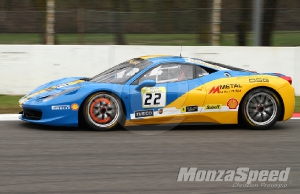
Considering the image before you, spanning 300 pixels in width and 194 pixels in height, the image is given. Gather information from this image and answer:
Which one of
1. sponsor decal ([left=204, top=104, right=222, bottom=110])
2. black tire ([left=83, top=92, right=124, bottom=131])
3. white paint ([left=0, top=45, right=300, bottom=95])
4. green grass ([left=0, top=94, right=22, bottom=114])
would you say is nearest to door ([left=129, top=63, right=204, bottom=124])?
sponsor decal ([left=204, top=104, right=222, bottom=110])

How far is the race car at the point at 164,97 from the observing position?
313 inches

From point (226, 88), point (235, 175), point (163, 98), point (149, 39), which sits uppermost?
point (149, 39)

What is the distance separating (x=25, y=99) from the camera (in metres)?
8.27

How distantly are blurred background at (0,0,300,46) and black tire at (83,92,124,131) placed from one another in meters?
4.43

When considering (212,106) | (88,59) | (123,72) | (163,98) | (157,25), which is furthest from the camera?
(157,25)

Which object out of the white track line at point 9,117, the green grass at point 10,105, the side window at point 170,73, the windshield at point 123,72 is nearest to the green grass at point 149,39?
the green grass at point 10,105

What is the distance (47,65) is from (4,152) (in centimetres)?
535

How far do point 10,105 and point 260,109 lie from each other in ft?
16.0

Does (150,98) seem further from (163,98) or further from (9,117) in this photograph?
(9,117)

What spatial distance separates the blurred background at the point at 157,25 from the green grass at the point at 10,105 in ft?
5.04

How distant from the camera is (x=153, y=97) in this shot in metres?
8.09

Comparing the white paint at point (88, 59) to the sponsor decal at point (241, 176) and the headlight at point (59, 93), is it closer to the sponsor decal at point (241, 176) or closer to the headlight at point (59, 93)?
the headlight at point (59, 93)

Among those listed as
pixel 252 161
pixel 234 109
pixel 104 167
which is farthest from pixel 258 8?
pixel 104 167

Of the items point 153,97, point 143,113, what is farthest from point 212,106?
point 143,113
